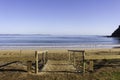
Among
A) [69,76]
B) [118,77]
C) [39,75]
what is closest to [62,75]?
[69,76]

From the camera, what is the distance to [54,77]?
35.2ft

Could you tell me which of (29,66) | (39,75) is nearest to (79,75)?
(39,75)

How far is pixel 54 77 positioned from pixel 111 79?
2.90m

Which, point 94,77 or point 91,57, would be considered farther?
A: point 91,57

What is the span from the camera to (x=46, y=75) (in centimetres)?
1117

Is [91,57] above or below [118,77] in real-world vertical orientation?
above

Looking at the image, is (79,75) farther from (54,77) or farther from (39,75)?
(39,75)

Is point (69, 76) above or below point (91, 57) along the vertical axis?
below

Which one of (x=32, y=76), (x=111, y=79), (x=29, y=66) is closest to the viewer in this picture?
(x=111, y=79)

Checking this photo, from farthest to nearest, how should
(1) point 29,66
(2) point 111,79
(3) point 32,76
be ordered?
(1) point 29,66
(3) point 32,76
(2) point 111,79

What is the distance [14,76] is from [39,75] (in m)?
1.33

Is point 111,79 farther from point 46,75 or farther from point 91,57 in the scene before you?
point 46,75

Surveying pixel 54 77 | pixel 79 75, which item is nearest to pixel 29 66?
pixel 54 77

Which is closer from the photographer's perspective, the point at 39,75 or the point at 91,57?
the point at 39,75
